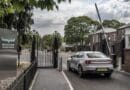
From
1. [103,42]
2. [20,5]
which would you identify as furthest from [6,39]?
[103,42]

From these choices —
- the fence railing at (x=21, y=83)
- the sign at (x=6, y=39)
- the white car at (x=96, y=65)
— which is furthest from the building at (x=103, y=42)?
the sign at (x=6, y=39)

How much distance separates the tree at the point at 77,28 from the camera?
302ft

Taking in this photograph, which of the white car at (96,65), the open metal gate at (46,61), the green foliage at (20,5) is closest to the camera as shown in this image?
the green foliage at (20,5)

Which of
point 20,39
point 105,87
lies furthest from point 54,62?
point 105,87

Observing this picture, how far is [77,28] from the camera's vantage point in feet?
305

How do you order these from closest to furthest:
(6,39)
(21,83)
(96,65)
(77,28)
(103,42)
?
1. (6,39)
2. (21,83)
3. (96,65)
4. (103,42)
5. (77,28)

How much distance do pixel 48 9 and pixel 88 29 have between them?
88797 mm

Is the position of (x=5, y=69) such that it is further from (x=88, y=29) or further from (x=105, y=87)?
(x=88, y=29)

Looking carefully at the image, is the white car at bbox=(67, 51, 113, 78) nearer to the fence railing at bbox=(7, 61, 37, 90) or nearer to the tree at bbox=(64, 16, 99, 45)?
the fence railing at bbox=(7, 61, 37, 90)

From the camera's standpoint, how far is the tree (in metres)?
Answer: 91.9

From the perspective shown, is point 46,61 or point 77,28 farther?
point 77,28

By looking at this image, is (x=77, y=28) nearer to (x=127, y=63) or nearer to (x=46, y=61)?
(x=46, y=61)

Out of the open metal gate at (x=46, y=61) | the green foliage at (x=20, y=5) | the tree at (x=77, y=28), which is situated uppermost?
the tree at (x=77, y=28)

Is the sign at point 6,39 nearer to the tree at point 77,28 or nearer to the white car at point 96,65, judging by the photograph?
the white car at point 96,65
